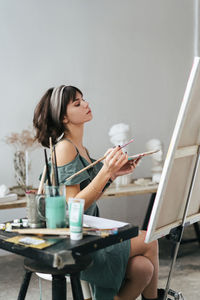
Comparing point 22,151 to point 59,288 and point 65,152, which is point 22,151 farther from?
point 59,288

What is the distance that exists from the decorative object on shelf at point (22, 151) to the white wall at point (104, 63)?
109 mm

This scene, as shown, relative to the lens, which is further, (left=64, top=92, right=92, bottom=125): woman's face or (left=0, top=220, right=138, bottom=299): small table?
(left=64, top=92, right=92, bottom=125): woman's face

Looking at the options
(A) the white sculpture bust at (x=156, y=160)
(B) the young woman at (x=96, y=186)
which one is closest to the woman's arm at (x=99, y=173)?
(B) the young woman at (x=96, y=186)

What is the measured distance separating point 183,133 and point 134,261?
2.22ft

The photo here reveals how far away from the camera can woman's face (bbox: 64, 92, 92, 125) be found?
205cm

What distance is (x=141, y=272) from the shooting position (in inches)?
70.2

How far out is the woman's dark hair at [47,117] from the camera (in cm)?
203

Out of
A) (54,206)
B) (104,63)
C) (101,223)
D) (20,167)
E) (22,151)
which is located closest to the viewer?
(54,206)

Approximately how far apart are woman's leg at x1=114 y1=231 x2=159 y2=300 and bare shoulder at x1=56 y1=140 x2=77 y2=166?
0.48 meters

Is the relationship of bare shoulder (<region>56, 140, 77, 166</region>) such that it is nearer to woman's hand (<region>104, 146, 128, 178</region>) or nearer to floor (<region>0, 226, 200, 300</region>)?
woman's hand (<region>104, 146, 128, 178</region>)

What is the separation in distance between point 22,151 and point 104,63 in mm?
1291

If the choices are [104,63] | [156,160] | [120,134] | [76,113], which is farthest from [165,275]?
[104,63]

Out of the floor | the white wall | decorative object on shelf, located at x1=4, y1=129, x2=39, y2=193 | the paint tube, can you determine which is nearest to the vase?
decorative object on shelf, located at x1=4, y1=129, x2=39, y2=193

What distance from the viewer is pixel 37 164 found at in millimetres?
3648
